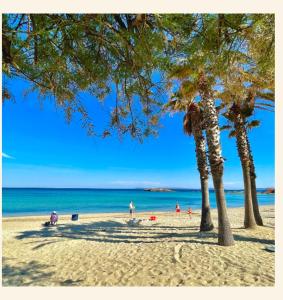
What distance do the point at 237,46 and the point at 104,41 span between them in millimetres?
1565

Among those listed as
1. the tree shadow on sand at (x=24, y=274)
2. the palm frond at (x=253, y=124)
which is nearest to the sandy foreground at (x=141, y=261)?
the tree shadow on sand at (x=24, y=274)

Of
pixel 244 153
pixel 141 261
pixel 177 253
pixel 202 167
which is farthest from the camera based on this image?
pixel 244 153

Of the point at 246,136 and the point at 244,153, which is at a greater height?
the point at 246,136

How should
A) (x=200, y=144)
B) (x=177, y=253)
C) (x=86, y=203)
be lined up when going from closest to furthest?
(x=177, y=253)
(x=200, y=144)
(x=86, y=203)

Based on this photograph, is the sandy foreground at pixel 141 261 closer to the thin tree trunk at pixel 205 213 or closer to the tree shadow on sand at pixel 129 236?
the tree shadow on sand at pixel 129 236

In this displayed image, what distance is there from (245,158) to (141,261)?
225 inches

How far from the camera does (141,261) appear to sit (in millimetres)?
6746

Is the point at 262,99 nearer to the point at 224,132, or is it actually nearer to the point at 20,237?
the point at 224,132

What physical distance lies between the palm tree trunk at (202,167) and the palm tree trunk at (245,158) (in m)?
1.31

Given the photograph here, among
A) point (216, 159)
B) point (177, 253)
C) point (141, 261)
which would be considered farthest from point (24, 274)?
point (216, 159)

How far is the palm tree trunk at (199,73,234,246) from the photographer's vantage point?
778cm

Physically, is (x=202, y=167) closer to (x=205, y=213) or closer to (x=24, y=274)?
(x=205, y=213)

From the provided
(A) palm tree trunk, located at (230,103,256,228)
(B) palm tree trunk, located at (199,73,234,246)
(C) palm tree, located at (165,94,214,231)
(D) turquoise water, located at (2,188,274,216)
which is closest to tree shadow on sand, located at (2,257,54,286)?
(B) palm tree trunk, located at (199,73,234,246)
